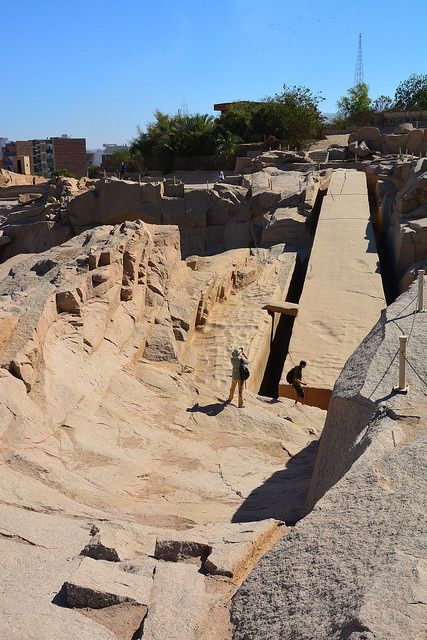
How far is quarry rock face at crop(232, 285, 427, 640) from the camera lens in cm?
271

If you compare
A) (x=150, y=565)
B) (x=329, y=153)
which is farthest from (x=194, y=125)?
(x=150, y=565)

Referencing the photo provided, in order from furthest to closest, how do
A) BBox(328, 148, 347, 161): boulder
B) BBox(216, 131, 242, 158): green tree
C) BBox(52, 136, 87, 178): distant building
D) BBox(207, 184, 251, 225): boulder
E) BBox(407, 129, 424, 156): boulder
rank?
1. BBox(52, 136, 87, 178): distant building
2. BBox(216, 131, 242, 158): green tree
3. BBox(328, 148, 347, 161): boulder
4. BBox(407, 129, 424, 156): boulder
5. BBox(207, 184, 251, 225): boulder

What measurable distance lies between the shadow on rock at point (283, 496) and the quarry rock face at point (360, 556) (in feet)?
2.23

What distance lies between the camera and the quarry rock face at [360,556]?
8.88 ft

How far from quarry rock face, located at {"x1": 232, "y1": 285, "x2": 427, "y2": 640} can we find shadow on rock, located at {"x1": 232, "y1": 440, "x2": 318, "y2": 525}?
0.68 meters

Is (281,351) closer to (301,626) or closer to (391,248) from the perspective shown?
(391,248)

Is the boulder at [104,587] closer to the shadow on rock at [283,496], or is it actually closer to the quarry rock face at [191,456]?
the quarry rock face at [191,456]

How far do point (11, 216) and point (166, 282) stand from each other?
11614 mm

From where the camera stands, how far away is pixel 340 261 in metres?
12.9

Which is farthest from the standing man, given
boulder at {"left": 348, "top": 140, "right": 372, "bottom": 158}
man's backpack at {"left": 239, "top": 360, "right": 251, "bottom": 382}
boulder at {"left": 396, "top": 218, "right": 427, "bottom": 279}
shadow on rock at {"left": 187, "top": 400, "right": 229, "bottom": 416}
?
boulder at {"left": 348, "top": 140, "right": 372, "bottom": 158}

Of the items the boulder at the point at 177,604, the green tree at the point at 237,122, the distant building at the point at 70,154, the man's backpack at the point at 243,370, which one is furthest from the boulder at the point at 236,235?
the distant building at the point at 70,154

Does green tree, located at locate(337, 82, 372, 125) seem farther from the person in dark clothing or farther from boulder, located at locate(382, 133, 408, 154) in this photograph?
the person in dark clothing

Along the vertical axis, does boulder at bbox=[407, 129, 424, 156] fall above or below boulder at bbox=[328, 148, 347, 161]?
above

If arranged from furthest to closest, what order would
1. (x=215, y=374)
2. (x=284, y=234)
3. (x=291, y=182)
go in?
(x=291, y=182) → (x=284, y=234) → (x=215, y=374)
